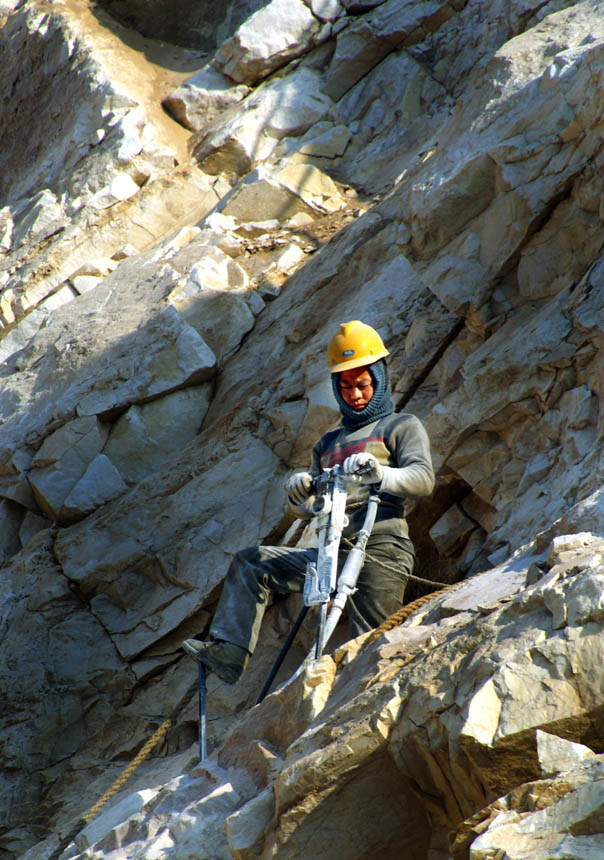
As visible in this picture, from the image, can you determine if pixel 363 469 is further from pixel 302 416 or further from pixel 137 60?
pixel 137 60

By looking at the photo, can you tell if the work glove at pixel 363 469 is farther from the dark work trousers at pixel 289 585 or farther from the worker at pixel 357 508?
the dark work trousers at pixel 289 585

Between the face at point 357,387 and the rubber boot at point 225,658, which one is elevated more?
the face at point 357,387

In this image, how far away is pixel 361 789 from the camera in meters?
3.19

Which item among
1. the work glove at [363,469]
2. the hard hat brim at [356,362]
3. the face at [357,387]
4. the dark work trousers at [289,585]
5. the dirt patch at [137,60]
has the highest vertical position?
the dirt patch at [137,60]

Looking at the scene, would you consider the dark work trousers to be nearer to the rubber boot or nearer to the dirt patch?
the rubber boot

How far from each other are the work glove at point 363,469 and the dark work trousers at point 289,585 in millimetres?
522

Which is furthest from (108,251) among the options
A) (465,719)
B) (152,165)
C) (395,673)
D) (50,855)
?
(465,719)

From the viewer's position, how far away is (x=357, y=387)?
577cm

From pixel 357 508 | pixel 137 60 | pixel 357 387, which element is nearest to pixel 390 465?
pixel 357 508

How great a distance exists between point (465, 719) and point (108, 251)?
9433 millimetres

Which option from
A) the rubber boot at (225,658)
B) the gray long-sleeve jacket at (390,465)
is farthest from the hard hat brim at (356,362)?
the rubber boot at (225,658)

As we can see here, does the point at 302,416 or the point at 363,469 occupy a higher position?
the point at 363,469

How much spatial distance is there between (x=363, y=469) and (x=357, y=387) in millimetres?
928

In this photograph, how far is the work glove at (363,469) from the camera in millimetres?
4941
